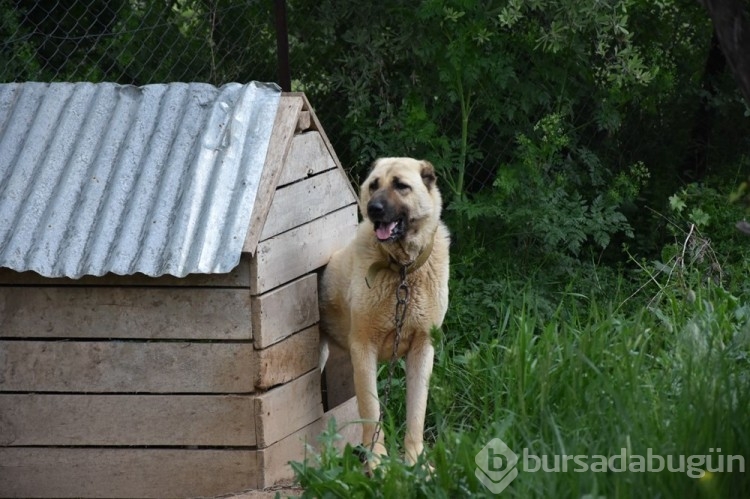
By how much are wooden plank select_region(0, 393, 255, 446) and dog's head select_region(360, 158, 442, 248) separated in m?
0.94

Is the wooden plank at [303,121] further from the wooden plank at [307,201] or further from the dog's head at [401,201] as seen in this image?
the dog's head at [401,201]

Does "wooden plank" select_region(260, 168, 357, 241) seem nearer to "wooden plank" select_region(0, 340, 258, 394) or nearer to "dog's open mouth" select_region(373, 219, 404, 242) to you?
"dog's open mouth" select_region(373, 219, 404, 242)

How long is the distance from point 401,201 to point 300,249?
54 cm

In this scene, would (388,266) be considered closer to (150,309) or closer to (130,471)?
(150,309)

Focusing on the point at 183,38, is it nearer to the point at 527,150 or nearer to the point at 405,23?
the point at 405,23

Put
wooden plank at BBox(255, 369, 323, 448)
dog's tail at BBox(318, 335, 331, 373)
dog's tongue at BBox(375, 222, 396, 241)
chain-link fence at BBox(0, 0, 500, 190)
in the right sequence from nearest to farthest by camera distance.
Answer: wooden plank at BBox(255, 369, 323, 448) → dog's tongue at BBox(375, 222, 396, 241) → dog's tail at BBox(318, 335, 331, 373) → chain-link fence at BBox(0, 0, 500, 190)

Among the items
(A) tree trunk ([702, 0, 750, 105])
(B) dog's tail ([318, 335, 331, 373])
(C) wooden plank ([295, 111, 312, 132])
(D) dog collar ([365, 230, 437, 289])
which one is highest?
(A) tree trunk ([702, 0, 750, 105])

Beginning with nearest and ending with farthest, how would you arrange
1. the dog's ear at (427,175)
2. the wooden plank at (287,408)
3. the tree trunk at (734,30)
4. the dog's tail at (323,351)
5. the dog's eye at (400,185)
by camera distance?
the tree trunk at (734,30) → the wooden plank at (287,408) → the dog's eye at (400,185) → the dog's ear at (427,175) → the dog's tail at (323,351)

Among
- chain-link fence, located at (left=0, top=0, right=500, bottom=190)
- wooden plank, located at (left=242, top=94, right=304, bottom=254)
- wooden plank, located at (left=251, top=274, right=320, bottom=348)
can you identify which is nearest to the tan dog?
wooden plank, located at (left=251, top=274, right=320, bottom=348)

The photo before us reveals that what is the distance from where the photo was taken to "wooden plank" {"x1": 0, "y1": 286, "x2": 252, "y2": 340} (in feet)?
14.3

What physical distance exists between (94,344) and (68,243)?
1.43 ft

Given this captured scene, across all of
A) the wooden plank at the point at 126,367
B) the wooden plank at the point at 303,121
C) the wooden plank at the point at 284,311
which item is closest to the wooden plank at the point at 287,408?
the wooden plank at the point at 126,367

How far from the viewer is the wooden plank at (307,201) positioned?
4.56 metres

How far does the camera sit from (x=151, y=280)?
4367 mm
